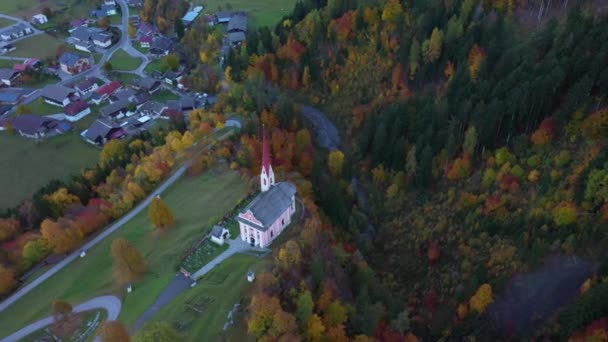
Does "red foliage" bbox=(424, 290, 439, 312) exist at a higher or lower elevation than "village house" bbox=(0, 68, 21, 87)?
lower

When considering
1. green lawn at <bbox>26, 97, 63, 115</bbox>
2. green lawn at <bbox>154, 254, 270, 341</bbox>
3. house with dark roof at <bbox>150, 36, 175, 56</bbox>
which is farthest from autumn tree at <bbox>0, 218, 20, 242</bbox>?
house with dark roof at <bbox>150, 36, 175, 56</bbox>

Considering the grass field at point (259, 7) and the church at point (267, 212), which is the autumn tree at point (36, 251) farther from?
the grass field at point (259, 7)

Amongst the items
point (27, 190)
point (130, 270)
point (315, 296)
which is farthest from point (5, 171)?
point (315, 296)

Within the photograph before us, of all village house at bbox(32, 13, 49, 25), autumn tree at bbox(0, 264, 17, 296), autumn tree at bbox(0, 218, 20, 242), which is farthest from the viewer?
village house at bbox(32, 13, 49, 25)

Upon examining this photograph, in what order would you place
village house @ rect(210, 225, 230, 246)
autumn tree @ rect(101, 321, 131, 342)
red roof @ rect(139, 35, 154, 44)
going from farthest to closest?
red roof @ rect(139, 35, 154, 44) → village house @ rect(210, 225, 230, 246) → autumn tree @ rect(101, 321, 131, 342)

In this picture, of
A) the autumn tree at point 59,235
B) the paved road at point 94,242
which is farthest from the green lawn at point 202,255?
the autumn tree at point 59,235

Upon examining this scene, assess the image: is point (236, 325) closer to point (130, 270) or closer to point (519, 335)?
point (130, 270)

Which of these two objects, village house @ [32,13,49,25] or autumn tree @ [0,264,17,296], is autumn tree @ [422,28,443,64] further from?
village house @ [32,13,49,25]
